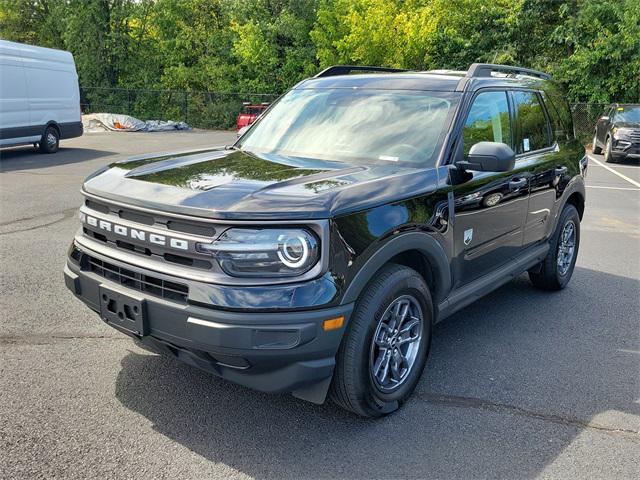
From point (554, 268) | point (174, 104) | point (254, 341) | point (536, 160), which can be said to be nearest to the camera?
point (254, 341)

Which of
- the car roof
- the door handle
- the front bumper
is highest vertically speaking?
the car roof

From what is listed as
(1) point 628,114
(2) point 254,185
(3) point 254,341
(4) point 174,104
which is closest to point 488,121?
(2) point 254,185

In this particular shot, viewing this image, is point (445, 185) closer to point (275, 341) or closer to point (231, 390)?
point (275, 341)

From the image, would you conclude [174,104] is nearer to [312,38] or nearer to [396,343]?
[312,38]

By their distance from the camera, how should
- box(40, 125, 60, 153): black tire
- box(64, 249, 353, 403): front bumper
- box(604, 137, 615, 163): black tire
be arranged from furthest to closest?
box(604, 137, 615, 163): black tire, box(40, 125, 60, 153): black tire, box(64, 249, 353, 403): front bumper

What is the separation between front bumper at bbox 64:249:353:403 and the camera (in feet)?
8.59

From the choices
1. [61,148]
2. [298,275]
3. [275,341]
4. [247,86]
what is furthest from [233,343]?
[247,86]

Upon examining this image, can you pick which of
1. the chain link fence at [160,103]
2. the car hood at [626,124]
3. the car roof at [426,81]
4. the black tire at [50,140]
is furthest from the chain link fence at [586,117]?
the car roof at [426,81]

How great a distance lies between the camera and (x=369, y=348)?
3.01 meters

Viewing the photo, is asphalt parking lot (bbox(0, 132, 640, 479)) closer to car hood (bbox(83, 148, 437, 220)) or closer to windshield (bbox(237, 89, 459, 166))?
car hood (bbox(83, 148, 437, 220))

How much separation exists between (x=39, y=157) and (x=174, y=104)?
56.9 ft

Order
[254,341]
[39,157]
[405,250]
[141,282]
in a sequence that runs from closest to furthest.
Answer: [254,341]
[141,282]
[405,250]
[39,157]

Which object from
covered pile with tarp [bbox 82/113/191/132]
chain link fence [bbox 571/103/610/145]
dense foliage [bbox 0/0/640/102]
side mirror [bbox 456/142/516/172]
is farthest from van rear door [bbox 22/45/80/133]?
chain link fence [bbox 571/103/610/145]

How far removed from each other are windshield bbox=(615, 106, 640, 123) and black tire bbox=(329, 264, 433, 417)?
17.0 meters
